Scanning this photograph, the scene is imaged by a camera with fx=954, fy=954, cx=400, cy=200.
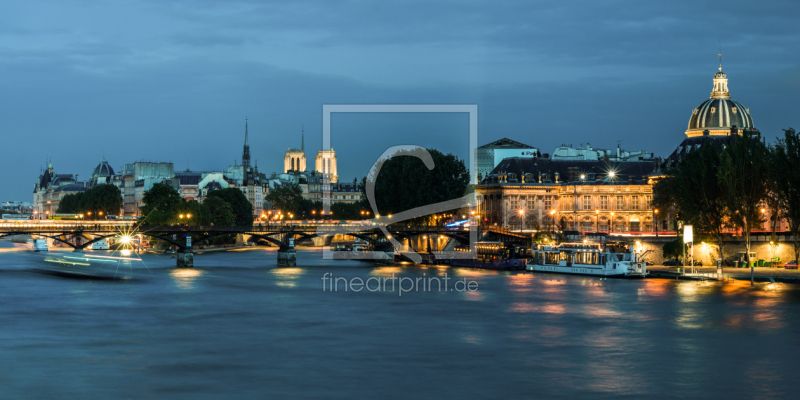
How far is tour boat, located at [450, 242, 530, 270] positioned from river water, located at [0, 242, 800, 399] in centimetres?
1749

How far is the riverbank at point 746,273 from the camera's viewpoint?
56188 millimetres

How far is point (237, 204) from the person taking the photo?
131875 millimetres

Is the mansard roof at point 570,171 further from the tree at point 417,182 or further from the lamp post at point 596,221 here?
the tree at point 417,182

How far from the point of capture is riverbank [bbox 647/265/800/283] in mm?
56188

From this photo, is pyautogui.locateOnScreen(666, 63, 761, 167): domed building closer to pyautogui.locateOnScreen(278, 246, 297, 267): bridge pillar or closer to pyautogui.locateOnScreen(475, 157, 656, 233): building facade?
pyautogui.locateOnScreen(475, 157, 656, 233): building facade

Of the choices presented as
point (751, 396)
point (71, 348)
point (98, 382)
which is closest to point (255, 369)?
point (98, 382)

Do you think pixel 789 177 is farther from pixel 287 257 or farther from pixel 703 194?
pixel 287 257

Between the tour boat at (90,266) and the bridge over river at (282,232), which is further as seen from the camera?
the bridge over river at (282,232)

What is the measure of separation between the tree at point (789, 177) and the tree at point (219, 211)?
73.2m

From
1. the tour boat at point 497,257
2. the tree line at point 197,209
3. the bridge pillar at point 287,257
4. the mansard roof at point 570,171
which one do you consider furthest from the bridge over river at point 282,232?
the mansard roof at point 570,171

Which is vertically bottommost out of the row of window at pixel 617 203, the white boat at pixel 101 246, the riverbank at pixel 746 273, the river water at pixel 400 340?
the river water at pixel 400 340

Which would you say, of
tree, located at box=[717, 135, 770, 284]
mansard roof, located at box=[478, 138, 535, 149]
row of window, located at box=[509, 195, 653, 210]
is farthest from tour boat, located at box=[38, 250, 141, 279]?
mansard roof, located at box=[478, 138, 535, 149]

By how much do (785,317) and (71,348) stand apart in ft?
98.1

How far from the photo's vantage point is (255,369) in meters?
31.6
